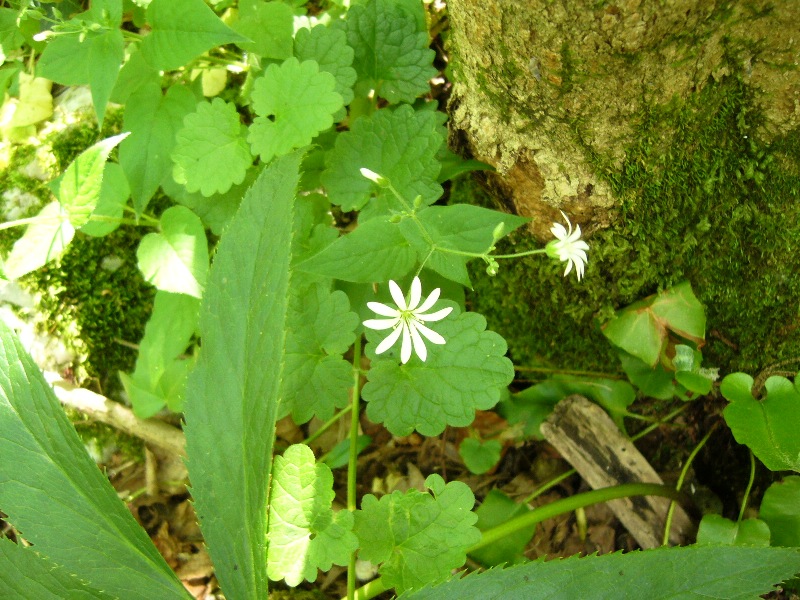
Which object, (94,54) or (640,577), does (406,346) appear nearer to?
(640,577)

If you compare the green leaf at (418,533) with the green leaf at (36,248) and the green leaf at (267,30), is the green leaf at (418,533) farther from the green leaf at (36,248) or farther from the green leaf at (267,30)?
the green leaf at (267,30)

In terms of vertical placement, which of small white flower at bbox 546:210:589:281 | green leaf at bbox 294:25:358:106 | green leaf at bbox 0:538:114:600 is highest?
green leaf at bbox 294:25:358:106

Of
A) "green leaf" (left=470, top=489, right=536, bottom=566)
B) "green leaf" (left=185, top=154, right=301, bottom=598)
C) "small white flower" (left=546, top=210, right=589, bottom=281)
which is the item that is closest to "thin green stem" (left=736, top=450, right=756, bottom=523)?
"green leaf" (left=470, top=489, right=536, bottom=566)

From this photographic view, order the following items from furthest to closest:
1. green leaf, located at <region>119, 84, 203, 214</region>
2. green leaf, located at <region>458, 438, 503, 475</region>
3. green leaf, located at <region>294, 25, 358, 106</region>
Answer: green leaf, located at <region>458, 438, 503, 475</region>
green leaf, located at <region>119, 84, 203, 214</region>
green leaf, located at <region>294, 25, 358, 106</region>

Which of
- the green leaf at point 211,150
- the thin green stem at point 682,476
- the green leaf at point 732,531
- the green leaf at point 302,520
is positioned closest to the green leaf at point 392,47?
the green leaf at point 211,150

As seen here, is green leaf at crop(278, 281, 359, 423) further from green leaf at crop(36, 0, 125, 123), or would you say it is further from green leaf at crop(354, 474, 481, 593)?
green leaf at crop(36, 0, 125, 123)

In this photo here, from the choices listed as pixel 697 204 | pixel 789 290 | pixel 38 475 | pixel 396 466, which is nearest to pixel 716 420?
pixel 789 290

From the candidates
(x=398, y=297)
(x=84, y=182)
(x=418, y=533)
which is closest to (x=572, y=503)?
(x=418, y=533)

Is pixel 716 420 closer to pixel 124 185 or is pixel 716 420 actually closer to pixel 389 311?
pixel 389 311
